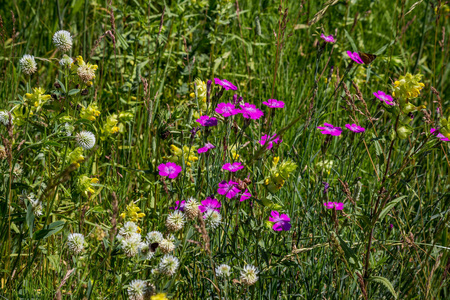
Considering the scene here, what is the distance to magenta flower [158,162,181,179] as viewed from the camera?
5.45ft

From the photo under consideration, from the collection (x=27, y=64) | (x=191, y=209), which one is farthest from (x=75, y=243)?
(x=27, y=64)

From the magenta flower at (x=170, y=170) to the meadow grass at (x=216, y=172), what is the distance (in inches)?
2.8

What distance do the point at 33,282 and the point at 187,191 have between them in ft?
2.31

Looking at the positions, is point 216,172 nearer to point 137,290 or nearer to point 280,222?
point 280,222

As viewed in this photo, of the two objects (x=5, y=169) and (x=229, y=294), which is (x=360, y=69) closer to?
(x=229, y=294)

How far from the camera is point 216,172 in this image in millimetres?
1784

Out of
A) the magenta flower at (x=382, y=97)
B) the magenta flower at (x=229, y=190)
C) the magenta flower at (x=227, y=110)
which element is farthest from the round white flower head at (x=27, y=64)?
the magenta flower at (x=382, y=97)

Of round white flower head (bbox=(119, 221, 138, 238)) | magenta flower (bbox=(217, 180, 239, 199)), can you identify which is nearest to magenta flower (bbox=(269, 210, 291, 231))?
A: magenta flower (bbox=(217, 180, 239, 199))

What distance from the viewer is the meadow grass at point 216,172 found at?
151 cm

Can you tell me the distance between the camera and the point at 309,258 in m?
1.74

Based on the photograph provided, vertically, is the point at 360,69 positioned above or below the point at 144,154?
above

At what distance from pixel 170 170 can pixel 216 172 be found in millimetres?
186

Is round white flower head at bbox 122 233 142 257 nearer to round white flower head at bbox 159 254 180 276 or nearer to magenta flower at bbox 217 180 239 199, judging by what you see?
round white flower head at bbox 159 254 180 276

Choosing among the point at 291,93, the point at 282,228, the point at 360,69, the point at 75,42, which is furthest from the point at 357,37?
the point at 282,228
